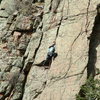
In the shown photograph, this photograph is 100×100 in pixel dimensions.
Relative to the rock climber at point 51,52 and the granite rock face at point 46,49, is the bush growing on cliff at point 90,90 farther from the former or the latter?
the rock climber at point 51,52

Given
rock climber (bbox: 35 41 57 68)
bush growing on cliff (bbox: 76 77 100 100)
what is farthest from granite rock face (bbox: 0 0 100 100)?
bush growing on cliff (bbox: 76 77 100 100)

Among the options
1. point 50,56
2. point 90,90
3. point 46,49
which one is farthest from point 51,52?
point 90,90

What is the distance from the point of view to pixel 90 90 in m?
16.0

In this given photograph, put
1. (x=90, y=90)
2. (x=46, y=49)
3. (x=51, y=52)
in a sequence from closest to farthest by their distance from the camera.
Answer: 1. (x=90, y=90)
2. (x=51, y=52)
3. (x=46, y=49)

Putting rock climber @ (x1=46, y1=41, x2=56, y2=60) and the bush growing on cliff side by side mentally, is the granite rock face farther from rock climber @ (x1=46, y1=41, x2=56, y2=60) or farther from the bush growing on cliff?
the bush growing on cliff

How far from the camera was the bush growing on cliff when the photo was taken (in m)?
15.8

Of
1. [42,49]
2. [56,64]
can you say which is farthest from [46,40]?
[56,64]

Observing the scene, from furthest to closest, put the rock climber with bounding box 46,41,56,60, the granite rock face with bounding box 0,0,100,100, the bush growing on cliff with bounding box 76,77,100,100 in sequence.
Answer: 1. the rock climber with bounding box 46,41,56,60
2. the granite rock face with bounding box 0,0,100,100
3. the bush growing on cliff with bounding box 76,77,100,100

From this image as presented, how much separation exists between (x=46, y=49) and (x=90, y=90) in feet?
17.1

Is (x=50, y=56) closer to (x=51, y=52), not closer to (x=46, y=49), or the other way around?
(x=51, y=52)

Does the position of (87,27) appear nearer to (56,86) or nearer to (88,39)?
(88,39)

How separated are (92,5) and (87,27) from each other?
5.38ft

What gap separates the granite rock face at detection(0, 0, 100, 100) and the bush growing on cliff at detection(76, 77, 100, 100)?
0.63 metres

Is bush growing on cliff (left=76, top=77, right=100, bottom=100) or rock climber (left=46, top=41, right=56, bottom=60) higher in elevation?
rock climber (left=46, top=41, right=56, bottom=60)
